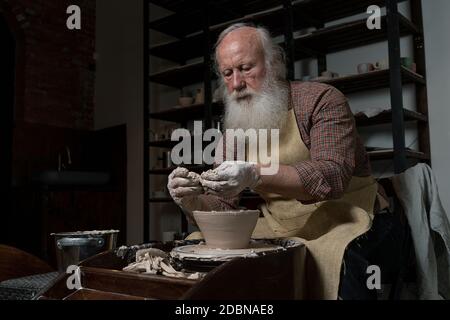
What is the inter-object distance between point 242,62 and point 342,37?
170 cm

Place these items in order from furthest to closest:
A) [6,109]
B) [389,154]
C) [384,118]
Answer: [6,109], [384,118], [389,154]

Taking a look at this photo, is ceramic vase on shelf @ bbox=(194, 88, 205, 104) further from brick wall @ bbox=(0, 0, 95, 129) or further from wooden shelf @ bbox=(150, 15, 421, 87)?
brick wall @ bbox=(0, 0, 95, 129)

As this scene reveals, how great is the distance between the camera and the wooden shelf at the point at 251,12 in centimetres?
302

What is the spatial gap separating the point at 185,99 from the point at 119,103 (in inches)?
43.9

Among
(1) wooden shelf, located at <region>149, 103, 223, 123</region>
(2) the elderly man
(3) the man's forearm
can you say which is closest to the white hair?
(2) the elderly man

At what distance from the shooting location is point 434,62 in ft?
9.11

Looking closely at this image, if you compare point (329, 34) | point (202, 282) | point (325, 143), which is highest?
point (329, 34)

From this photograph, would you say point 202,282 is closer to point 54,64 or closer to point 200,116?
point 200,116

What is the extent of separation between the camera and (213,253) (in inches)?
39.8

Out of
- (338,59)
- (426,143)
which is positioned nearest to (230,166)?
(426,143)

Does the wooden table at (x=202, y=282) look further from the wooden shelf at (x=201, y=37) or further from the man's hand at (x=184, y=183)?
the wooden shelf at (x=201, y=37)

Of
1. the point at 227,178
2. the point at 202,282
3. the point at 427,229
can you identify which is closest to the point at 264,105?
the point at 227,178

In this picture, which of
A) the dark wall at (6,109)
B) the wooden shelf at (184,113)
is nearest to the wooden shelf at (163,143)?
the wooden shelf at (184,113)
